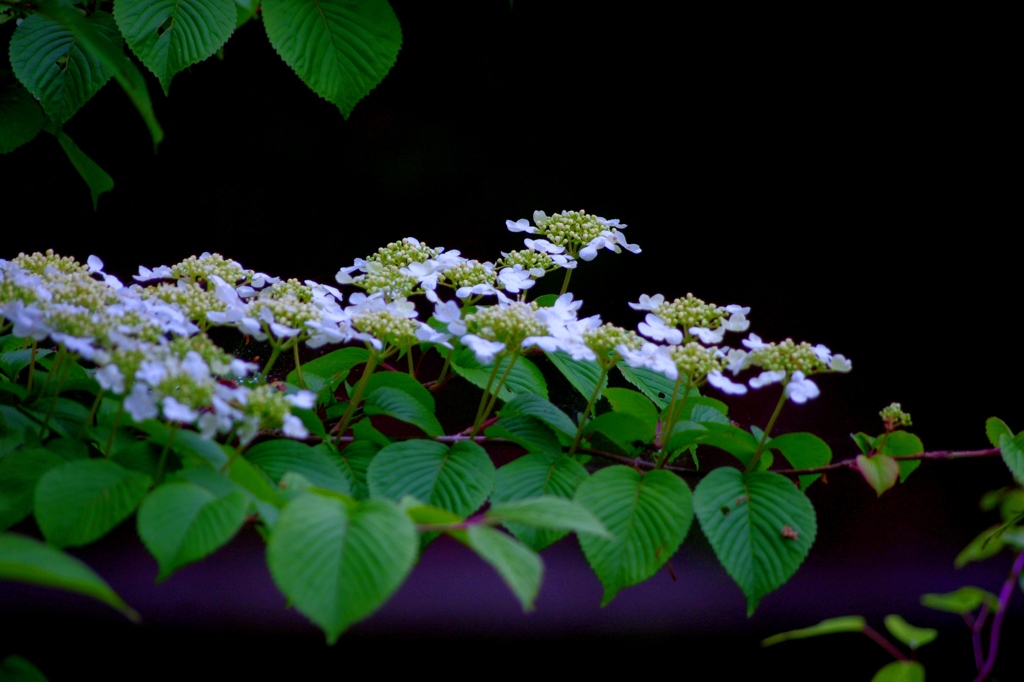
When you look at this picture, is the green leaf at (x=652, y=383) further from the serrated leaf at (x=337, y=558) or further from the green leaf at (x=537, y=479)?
the serrated leaf at (x=337, y=558)

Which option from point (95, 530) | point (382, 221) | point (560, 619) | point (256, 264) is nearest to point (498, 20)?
point (382, 221)

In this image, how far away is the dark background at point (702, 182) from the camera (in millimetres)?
1093

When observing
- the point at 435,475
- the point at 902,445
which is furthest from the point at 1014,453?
the point at 435,475

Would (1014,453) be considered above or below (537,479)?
above

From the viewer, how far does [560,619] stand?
90 cm

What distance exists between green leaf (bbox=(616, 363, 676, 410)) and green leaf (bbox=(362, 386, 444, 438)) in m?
0.18

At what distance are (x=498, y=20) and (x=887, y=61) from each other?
1.80 feet

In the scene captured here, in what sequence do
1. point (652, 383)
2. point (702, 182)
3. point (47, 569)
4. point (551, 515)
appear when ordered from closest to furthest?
1. point (47, 569)
2. point (551, 515)
3. point (652, 383)
4. point (702, 182)

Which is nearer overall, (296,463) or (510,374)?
(296,463)

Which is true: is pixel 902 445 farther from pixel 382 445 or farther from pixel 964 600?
pixel 382 445

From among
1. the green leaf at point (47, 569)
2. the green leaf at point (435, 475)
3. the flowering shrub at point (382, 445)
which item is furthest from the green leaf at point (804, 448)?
the green leaf at point (47, 569)

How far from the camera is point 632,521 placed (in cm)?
48

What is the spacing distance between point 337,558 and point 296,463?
16 cm

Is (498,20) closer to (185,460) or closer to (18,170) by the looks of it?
(18,170)
